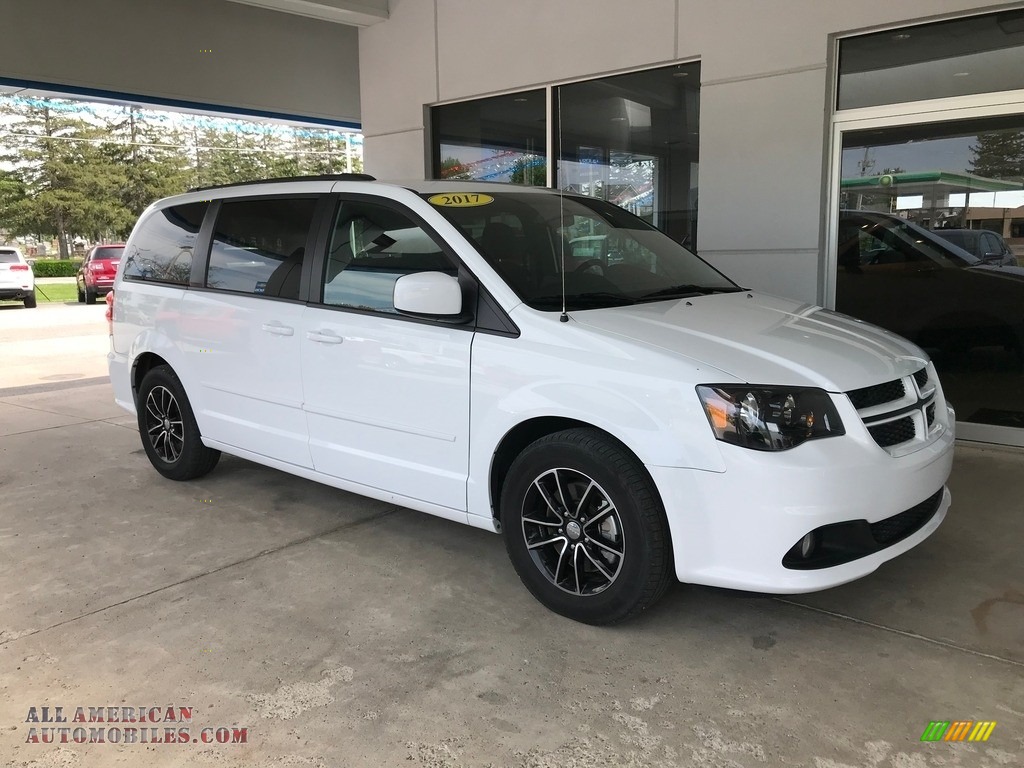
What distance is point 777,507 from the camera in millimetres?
2812

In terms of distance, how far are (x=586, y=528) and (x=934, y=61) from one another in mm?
4602

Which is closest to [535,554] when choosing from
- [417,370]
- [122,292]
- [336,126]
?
[417,370]

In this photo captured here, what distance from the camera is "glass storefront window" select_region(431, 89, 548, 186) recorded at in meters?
8.15

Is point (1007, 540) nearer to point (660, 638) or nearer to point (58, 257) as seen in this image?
point (660, 638)

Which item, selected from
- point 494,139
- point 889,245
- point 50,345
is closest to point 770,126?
point 889,245

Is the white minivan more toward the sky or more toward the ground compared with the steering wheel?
more toward the ground

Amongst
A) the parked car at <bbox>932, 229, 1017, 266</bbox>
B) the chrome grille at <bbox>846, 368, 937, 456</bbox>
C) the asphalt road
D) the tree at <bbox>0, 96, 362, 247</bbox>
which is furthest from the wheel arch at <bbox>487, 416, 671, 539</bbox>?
the tree at <bbox>0, 96, 362, 247</bbox>

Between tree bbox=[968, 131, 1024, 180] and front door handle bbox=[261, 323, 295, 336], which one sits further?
tree bbox=[968, 131, 1024, 180]

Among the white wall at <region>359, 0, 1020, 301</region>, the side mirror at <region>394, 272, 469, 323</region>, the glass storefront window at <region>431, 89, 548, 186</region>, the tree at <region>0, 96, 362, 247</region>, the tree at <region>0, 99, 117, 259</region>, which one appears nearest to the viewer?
the side mirror at <region>394, 272, 469, 323</region>

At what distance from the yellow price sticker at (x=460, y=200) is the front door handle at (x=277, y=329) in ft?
3.40

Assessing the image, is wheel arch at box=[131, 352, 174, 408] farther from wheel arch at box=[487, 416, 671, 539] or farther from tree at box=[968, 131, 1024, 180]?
tree at box=[968, 131, 1024, 180]

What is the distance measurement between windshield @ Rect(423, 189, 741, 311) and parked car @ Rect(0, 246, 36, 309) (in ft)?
75.6

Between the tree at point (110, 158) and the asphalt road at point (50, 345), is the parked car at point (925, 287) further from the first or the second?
the tree at point (110, 158)

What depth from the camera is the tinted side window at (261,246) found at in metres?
4.34
